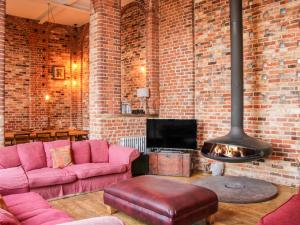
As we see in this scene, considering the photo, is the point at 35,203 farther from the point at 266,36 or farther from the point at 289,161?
the point at 266,36

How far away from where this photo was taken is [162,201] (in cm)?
310

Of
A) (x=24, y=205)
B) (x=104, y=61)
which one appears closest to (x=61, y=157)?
(x=24, y=205)

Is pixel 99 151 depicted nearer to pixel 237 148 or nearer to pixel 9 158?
pixel 9 158

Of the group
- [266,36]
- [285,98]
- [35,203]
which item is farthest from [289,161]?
[35,203]

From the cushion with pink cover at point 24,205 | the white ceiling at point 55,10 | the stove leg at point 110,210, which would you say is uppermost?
the white ceiling at point 55,10

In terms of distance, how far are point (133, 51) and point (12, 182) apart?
5.23 m

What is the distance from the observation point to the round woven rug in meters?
4.21

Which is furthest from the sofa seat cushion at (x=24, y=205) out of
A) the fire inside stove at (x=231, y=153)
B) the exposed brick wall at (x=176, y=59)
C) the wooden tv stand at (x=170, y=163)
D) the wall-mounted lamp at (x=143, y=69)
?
the wall-mounted lamp at (x=143, y=69)

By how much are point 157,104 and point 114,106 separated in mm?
1284

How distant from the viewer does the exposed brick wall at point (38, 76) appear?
347 inches

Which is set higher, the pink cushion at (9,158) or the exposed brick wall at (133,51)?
the exposed brick wall at (133,51)

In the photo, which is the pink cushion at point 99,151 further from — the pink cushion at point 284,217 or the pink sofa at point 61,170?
the pink cushion at point 284,217

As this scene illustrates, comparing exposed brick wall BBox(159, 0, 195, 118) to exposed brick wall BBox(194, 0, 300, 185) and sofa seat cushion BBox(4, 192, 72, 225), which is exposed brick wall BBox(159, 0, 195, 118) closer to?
exposed brick wall BBox(194, 0, 300, 185)

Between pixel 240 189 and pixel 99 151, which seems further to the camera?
pixel 99 151
